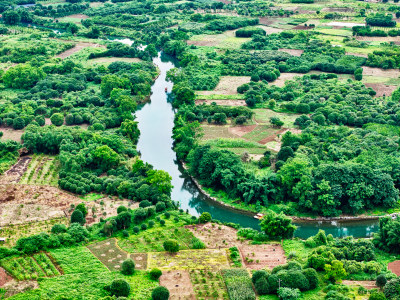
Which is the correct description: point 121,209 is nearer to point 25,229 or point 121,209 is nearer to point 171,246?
point 171,246

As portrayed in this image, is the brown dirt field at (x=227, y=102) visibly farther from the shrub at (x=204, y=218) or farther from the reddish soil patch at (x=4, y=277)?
the reddish soil patch at (x=4, y=277)

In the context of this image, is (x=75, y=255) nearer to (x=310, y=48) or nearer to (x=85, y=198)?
(x=85, y=198)

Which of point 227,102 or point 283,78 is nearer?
point 227,102

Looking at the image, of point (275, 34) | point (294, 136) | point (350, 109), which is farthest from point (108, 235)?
point (275, 34)

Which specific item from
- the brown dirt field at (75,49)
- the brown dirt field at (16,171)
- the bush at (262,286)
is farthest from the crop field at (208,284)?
the brown dirt field at (75,49)

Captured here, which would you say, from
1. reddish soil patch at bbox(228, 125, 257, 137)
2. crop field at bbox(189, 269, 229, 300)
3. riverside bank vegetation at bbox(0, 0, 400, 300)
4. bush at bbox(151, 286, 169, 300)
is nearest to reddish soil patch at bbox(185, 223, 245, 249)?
riverside bank vegetation at bbox(0, 0, 400, 300)

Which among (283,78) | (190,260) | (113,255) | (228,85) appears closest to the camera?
(190,260)

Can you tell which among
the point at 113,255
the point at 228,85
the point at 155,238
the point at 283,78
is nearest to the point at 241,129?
the point at 228,85

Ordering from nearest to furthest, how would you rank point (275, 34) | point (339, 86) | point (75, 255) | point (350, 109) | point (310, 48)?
point (75, 255)
point (350, 109)
point (339, 86)
point (310, 48)
point (275, 34)
